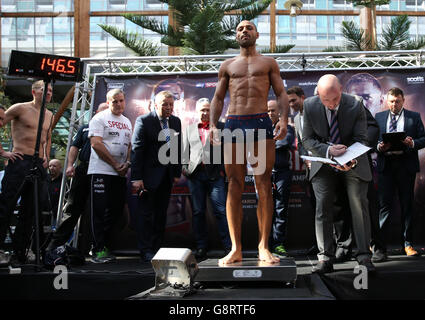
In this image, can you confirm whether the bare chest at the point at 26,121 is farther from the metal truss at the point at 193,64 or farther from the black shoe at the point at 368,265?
the black shoe at the point at 368,265

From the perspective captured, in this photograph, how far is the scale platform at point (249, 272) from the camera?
3.16 m

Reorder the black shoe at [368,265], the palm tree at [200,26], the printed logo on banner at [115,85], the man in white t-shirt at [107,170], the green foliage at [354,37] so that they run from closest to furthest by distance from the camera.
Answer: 1. the black shoe at [368,265]
2. the man in white t-shirt at [107,170]
3. the printed logo on banner at [115,85]
4. the palm tree at [200,26]
5. the green foliage at [354,37]

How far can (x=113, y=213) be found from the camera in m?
4.93

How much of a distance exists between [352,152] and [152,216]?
2.31 m

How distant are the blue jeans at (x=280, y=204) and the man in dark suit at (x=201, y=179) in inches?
21.5

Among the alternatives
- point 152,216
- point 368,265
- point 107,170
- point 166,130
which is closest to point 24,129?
point 107,170

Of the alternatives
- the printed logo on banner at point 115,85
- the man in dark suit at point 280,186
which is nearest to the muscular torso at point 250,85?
the man in dark suit at point 280,186

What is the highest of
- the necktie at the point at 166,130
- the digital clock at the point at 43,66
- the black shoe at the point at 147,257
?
the digital clock at the point at 43,66

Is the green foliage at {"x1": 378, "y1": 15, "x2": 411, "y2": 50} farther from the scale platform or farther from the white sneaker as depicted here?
the white sneaker

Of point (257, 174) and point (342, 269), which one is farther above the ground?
point (257, 174)
